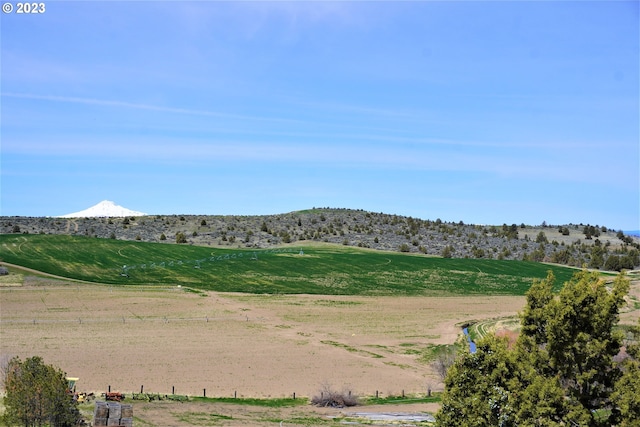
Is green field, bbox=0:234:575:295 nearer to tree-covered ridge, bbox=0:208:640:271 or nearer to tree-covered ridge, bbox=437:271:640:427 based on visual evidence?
tree-covered ridge, bbox=0:208:640:271

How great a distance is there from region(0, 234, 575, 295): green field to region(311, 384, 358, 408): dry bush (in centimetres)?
4610

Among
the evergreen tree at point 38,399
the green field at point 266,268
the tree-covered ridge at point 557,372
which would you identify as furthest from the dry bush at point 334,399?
the green field at point 266,268

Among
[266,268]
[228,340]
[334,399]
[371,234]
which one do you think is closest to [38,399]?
[334,399]

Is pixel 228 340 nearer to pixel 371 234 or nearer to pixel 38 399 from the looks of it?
pixel 38 399

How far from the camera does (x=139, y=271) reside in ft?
314

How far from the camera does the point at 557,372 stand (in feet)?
80.4

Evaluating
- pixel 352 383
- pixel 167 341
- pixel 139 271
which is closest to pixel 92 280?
pixel 139 271

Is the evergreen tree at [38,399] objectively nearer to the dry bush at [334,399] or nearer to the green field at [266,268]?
the dry bush at [334,399]

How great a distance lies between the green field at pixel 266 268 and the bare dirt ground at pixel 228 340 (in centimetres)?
624

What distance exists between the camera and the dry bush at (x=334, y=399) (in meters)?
42.2

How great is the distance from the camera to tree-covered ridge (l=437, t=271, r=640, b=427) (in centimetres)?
2361

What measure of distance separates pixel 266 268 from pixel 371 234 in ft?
173

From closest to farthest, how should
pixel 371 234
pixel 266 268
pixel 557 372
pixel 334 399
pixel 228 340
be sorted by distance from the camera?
pixel 557 372
pixel 334 399
pixel 228 340
pixel 266 268
pixel 371 234

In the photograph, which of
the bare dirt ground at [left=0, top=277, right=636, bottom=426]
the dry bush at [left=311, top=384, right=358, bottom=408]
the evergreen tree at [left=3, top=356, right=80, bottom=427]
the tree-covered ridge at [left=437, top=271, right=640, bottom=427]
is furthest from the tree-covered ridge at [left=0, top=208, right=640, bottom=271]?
the tree-covered ridge at [left=437, top=271, right=640, bottom=427]
